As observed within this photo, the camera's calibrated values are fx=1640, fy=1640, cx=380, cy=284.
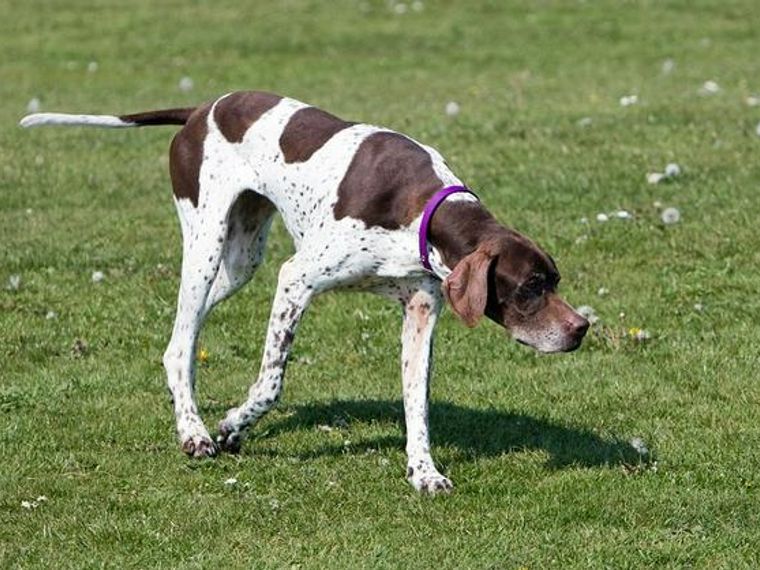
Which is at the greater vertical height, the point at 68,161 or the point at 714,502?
the point at 714,502

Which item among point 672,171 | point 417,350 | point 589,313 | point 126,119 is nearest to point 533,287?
point 417,350

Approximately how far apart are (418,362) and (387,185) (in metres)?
0.82

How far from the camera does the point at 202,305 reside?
7.83m

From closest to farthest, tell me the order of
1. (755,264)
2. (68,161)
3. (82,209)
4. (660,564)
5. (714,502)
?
(660,564) → (714,502) → (755,264) → (82,209) → (68,161)

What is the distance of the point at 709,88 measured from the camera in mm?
16609

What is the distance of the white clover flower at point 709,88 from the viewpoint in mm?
16406

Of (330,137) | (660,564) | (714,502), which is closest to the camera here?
(660,564)

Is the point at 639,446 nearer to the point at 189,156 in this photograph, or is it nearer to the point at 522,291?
the point at 522,291

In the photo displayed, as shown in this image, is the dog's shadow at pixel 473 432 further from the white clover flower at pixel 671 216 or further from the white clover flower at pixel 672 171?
the white clover flower at pixel 672 171

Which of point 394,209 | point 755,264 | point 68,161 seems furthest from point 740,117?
point 394,209

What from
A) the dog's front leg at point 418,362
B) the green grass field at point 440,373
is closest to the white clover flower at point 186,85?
the green grass field at point 440,373

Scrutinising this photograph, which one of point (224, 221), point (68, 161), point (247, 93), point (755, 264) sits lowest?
point (68, 161)

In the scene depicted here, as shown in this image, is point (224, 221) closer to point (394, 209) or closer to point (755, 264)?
point (394, 209)

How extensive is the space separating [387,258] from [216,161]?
1.14 meters
